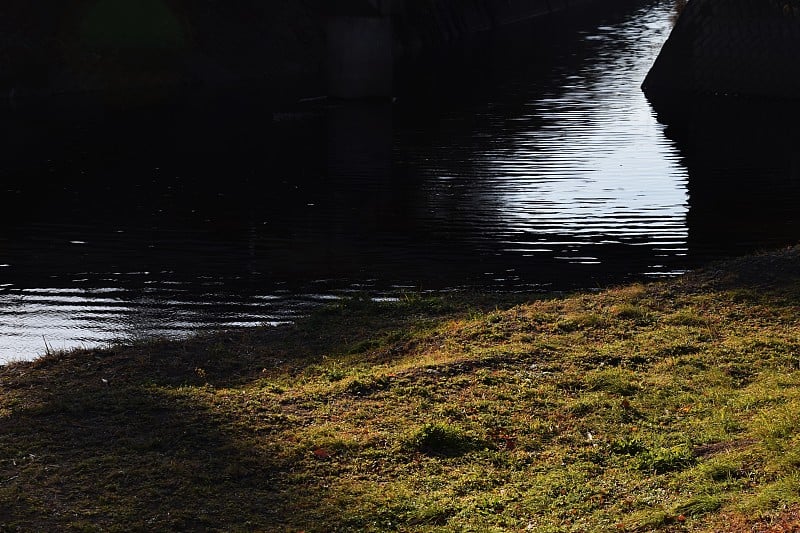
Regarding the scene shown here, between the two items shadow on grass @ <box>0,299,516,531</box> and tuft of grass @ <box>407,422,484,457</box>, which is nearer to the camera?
shadow on grass @ <box>0,299,516,531</box>

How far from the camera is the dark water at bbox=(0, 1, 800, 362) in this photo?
628 inches

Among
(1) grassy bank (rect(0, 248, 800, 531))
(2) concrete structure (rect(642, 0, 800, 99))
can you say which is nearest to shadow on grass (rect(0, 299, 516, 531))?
(1) grassy bank (rect(0, 248, 800, 531))

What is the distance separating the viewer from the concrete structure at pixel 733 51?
40938 mm

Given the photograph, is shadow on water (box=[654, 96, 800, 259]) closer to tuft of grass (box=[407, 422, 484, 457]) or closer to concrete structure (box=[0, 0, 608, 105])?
tuft of grass (box=[407, 422, 484, 457])

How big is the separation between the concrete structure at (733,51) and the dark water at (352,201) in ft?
6.28

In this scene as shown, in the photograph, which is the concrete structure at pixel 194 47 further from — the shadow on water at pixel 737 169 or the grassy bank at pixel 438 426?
the grassy bank at pixel 438 426

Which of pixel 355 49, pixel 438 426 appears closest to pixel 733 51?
pixel 355 49

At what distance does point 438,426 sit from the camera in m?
8.49

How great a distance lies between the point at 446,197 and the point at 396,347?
39.9 feet

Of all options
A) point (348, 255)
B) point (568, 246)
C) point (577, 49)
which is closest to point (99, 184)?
point (348, 255)

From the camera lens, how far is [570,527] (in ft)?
23.1

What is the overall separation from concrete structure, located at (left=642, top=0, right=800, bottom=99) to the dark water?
1.91 metres

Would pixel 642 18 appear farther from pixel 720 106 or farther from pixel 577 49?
pixel 720 106

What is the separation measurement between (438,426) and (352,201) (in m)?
15.0
